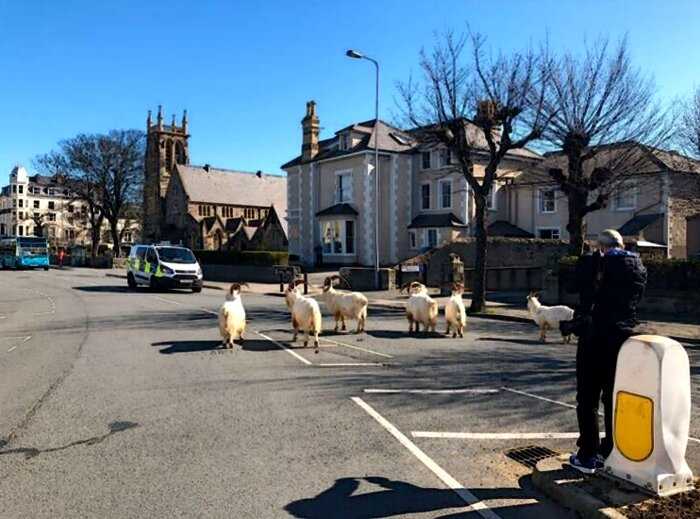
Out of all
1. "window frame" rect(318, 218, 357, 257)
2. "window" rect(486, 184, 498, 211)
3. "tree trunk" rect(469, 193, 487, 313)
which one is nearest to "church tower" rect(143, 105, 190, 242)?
"window frame" rect(318, 218, 357, 257)

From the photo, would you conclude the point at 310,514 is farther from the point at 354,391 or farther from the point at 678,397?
the point at 354,391

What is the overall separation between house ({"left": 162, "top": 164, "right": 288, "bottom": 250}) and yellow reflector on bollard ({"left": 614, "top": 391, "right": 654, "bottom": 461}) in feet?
237

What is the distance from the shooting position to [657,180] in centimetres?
3372

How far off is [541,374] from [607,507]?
5.72 meters

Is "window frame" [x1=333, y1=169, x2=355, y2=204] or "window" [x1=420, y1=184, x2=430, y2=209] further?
"window frame" [x1=333, y1=169, x2=355, y2=204]

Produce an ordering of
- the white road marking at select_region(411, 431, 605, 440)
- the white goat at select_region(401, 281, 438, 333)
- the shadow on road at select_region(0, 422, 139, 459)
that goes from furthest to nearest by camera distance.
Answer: the white goat at select_region(401, 281, 438, 333) → the white road marking at select_region(411, 431, 605, 440) → the shadow on road at select_region(0, 422, 139, 459)

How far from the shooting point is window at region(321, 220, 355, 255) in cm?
4625

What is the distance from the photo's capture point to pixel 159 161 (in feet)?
310

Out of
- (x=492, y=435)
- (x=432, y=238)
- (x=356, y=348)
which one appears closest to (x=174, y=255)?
(x=432, y=238)

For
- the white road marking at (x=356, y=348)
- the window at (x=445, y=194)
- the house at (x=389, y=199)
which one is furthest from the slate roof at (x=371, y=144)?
the white road marking at (x=356, y=348)

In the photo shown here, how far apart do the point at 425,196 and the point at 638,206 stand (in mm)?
14583

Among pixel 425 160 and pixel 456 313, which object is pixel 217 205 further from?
Result: pixel 456 313

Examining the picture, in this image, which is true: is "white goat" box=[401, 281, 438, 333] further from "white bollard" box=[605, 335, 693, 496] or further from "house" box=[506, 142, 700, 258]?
"house" box=[506, 142, 700, 258]

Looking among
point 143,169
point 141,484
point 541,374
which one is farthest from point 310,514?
point 143,169
